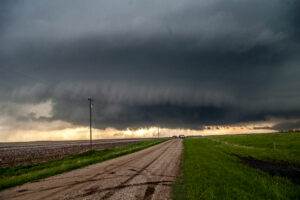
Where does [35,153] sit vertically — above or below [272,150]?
above

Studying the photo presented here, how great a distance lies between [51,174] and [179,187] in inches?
413

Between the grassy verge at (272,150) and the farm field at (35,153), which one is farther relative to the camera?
the farm field at (35,153)

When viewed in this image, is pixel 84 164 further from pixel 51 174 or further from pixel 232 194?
pixel 232 194

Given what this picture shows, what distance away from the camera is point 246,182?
1080 cm

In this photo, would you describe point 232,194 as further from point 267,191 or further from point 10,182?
point 10,182

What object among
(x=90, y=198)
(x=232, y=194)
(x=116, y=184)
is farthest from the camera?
(x=116, y=184)

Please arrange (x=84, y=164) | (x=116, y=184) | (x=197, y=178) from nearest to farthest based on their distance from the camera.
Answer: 1. (x=116, y=184)
2. (x=197, y=178)
3. (x=84, y=164)

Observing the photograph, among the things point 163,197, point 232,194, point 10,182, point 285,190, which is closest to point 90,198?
point 163,197

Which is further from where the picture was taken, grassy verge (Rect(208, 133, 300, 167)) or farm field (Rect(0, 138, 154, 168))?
farm field (Rect(0, 138, 154, 168))

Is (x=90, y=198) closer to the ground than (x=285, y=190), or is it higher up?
higher up

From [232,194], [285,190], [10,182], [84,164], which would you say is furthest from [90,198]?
[84,164]

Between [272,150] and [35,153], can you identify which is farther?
[35,153]

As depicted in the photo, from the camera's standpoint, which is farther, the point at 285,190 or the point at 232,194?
the point at 285,190

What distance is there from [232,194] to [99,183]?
7.05m
